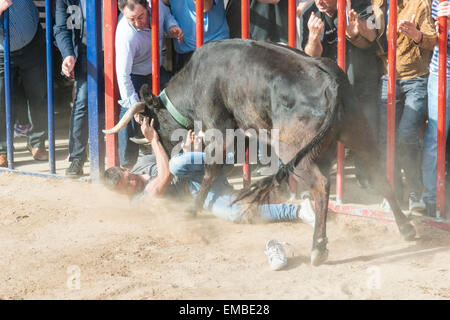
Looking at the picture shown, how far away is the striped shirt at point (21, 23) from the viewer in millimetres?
6711

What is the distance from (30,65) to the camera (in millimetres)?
6965

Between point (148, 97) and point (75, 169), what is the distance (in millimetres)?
1307

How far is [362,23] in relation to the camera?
531 cm

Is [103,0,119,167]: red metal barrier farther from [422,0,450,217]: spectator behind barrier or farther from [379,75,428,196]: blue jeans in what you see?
[422,0,450,217]: spectator behind barrier

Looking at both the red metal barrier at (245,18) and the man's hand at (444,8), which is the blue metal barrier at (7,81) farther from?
the man's hand at (444,8)

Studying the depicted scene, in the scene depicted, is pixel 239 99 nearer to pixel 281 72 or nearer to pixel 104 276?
pixel 281 72

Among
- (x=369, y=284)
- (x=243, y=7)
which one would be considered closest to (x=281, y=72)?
(x=243, y=7)

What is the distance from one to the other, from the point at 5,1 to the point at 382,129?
3445 mm

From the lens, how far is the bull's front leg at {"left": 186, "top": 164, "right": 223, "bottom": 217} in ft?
17.4

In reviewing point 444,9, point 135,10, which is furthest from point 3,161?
point 444,9

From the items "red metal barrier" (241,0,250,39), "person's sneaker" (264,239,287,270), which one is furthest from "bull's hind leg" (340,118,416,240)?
"red metal barrier" (241,0,250,39)

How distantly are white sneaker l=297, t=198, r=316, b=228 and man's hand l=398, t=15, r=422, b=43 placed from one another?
4.43 feet

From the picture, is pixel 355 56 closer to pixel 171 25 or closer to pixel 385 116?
pixel 385 116

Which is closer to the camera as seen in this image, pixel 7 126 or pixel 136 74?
pixel 136 74
